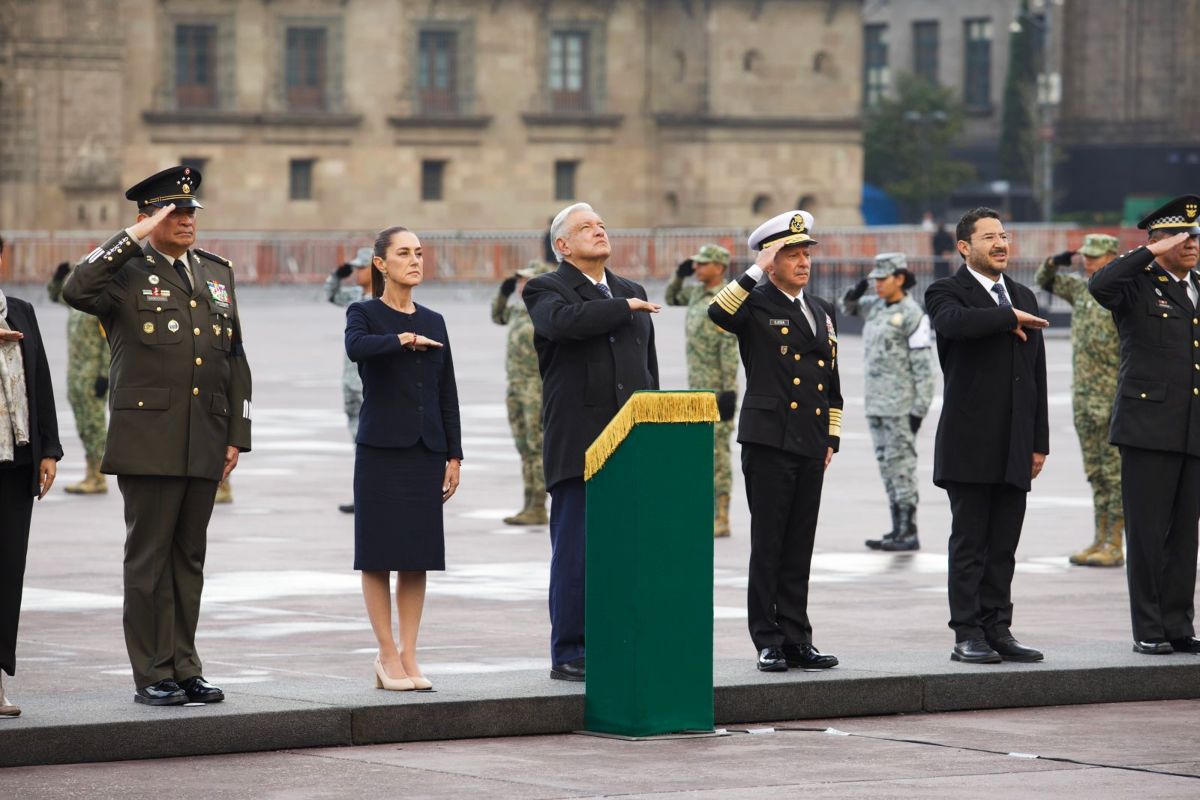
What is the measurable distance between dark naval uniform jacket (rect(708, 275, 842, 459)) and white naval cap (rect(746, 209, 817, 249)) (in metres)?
0.19

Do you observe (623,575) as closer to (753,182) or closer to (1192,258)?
(1192,258)

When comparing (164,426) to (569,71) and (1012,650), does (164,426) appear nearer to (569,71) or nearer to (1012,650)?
(1012,650)

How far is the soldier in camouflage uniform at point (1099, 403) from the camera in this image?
14.7 m

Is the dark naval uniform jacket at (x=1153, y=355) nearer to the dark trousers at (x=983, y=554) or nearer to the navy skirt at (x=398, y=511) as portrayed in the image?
the dark trousers at (x=983, y=554)

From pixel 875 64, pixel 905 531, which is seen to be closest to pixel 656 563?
pixel 905 531

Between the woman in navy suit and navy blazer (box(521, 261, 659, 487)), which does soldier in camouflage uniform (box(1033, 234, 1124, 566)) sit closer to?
navy blazer (box(521, 261, 659, 487))

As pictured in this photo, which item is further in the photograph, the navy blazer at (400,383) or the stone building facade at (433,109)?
the stone building facade at (433,109)

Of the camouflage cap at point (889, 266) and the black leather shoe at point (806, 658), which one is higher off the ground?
the camouflage cap at point (889, 266)

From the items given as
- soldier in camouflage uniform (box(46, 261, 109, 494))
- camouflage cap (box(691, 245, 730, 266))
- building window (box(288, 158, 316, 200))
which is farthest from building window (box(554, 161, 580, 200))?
camouflage cap (box(691, 245, 730, 266))

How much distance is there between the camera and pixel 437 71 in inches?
2869

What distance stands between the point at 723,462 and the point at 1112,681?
6.46 meters

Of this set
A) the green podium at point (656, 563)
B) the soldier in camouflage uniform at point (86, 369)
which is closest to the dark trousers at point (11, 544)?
the green podium at point (656, 563)

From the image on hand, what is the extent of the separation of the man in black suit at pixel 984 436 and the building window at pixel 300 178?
61525mm

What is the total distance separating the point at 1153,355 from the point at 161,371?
4202mm
